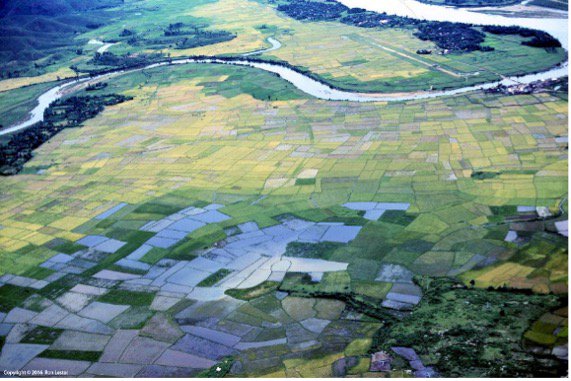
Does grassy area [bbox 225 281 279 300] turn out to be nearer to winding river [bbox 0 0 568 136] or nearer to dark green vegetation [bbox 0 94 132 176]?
dark green vegetation [bbox 0 94 132 176]

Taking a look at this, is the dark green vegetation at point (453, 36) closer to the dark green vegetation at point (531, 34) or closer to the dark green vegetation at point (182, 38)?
the dark green vegetation at point (531, 34)

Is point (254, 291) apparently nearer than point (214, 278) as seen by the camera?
Yes

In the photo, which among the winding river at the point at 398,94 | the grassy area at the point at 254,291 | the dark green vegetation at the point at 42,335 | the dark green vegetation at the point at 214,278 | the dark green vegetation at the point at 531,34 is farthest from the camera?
the dark green vegetation at the point at 531,34

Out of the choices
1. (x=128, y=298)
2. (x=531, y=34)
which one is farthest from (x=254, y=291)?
(x=531, y=34)

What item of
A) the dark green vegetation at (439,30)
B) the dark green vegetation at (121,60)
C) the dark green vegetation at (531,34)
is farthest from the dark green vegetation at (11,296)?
the dark green vegetation at (531,34)

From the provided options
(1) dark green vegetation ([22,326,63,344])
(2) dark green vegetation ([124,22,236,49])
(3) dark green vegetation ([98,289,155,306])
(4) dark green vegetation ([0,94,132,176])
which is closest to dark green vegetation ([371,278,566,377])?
(3) dark green vegetation ([98,289,155,306])

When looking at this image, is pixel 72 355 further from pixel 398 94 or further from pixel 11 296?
pixel 398 94
